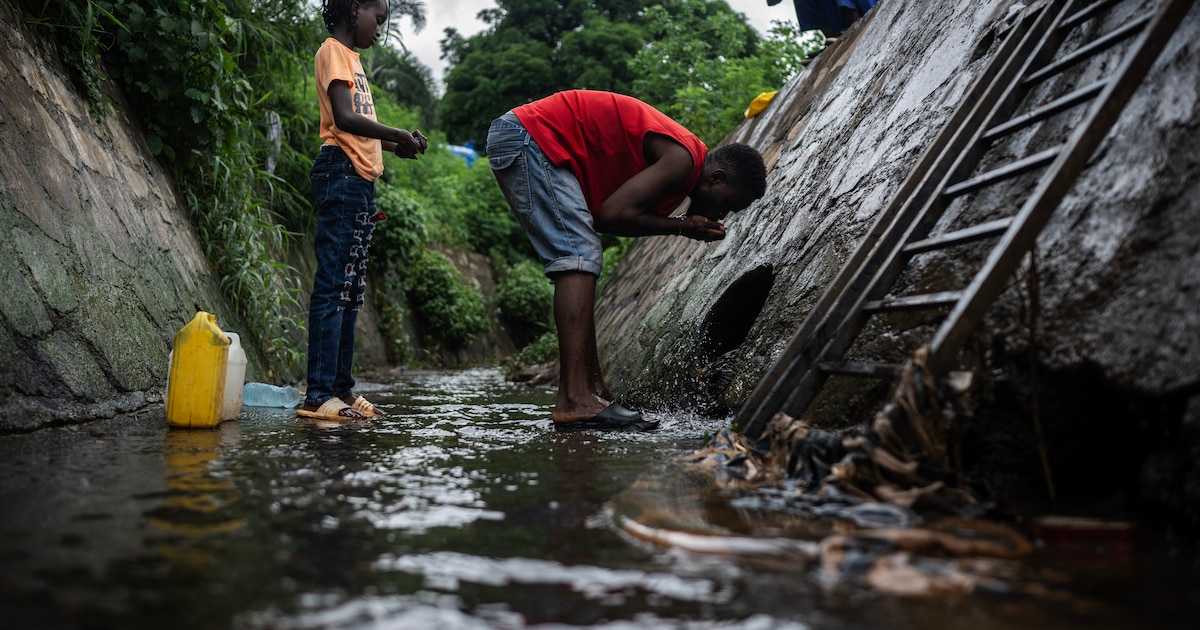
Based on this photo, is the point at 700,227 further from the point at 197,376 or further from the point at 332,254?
the point at 197,376

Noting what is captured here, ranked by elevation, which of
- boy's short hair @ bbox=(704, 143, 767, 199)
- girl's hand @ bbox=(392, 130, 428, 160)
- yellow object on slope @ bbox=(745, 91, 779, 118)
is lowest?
boy's short hair @ bbox=(704, 143, 767, 199)

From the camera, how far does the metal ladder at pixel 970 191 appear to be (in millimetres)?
1714

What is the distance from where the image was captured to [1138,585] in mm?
1139

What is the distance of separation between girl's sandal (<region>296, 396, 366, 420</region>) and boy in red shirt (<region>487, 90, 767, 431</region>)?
809mm

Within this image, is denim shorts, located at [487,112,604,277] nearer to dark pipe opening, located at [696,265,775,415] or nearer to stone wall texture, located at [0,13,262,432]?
dark pipe opening, located at [696,265,775,415]

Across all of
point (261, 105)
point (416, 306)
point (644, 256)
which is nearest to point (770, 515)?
point (644, 256)

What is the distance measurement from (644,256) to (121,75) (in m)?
3.50

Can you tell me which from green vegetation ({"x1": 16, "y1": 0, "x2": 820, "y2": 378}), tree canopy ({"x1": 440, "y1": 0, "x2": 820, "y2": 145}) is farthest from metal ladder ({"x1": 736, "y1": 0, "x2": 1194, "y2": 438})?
tree canopy ({"x1": 440, "y1": 0, "x2": 820, "y2": 145})

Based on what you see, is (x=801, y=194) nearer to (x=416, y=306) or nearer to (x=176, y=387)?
(x=176, y=387)

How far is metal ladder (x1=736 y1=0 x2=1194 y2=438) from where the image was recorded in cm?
171

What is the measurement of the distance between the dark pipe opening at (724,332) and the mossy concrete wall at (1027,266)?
2 cm

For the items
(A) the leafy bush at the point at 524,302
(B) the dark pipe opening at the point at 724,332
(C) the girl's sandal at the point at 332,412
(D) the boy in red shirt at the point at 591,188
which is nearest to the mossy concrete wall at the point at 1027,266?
(B) the dark pipe opening at the point at 724,332

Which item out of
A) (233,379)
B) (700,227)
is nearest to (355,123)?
(233,379)

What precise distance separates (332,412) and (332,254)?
2.11 ft
